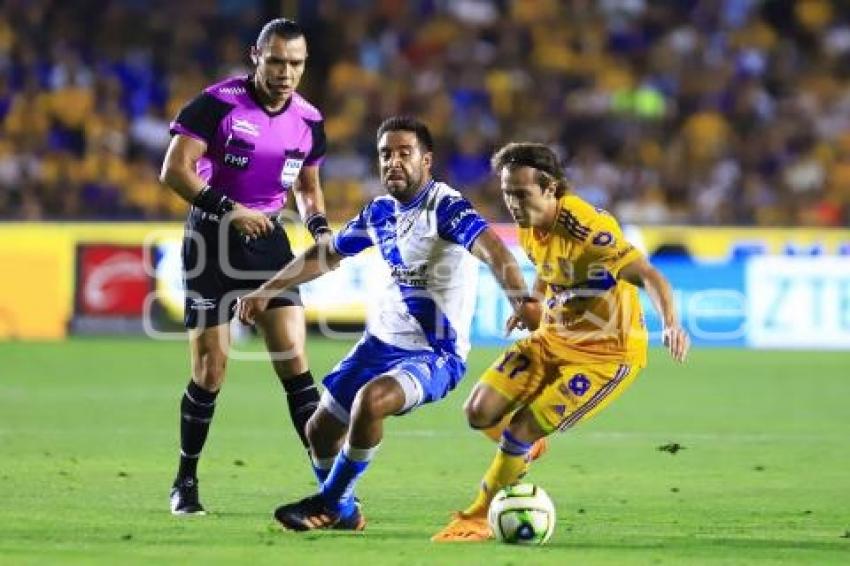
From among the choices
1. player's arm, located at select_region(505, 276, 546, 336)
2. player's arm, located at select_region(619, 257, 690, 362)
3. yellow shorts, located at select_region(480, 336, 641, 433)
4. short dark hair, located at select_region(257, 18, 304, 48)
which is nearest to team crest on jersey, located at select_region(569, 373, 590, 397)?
yellow shorts, located at select_region(480, 336, 641, 433)

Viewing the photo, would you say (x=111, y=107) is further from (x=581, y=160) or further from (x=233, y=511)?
(x=233, y=511)

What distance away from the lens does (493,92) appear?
23062 mm

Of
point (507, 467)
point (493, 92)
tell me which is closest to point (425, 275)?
point (507, 467)

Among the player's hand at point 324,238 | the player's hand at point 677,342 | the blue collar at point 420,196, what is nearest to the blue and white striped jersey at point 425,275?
the blue collar at point 420,196

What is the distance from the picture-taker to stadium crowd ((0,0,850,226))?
70.6 ft

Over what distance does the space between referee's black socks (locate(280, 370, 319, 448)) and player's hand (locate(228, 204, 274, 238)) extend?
2.55ft

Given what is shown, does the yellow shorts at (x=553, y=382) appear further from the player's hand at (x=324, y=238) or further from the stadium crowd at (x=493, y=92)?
the stadium crowd at (x=493, y=92)

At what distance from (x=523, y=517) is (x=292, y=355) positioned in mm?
1813

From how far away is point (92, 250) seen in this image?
63.1ft

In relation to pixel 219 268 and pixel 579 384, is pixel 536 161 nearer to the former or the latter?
pixel 579 384

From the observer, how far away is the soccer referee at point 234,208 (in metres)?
8.41

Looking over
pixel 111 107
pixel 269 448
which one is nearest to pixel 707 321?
pixel 111 107

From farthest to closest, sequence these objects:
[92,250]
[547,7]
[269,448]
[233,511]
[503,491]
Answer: [547,7] → [92,250] → [269,448] → [233,511] → [503,491]

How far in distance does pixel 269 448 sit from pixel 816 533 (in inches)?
165
